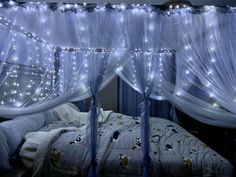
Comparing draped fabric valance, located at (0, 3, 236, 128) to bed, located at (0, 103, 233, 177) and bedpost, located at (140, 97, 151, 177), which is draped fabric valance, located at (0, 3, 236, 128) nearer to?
bedpost, located at (140, 97, 151, 177)

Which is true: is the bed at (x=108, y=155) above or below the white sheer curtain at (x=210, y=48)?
below

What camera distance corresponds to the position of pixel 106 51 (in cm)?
243

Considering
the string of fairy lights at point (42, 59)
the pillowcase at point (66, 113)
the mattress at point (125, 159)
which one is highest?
the string of fairy lights at point (42, 59)

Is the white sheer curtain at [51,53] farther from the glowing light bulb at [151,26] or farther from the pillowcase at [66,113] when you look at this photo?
the pillowcase at [66,113]

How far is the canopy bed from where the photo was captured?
7.98ft

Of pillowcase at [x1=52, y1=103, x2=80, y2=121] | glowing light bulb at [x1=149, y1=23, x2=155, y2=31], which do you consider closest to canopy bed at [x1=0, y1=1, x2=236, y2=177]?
glowing light bulb at [x1=149, y1=23, x2=155, y2=31]

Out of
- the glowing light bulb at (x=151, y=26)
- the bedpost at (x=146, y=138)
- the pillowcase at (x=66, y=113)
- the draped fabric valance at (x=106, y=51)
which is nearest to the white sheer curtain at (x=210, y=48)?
the draped fabric valance at (x=106, y=51)

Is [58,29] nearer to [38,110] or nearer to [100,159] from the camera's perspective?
[38,110]

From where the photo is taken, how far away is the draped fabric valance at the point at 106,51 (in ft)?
7.97

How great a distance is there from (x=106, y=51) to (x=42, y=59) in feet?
Result: 2.43

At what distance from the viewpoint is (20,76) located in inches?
105

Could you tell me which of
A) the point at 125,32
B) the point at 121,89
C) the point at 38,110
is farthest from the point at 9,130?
the point at 121,89

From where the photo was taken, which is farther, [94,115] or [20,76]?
[20,76]

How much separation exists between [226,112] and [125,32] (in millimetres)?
1331
